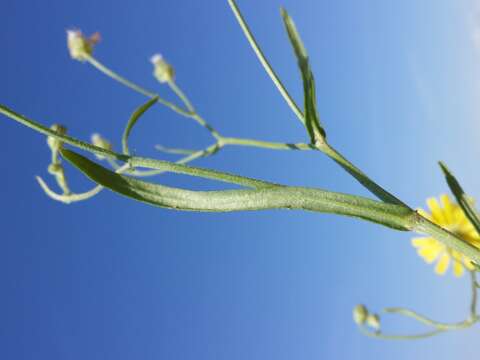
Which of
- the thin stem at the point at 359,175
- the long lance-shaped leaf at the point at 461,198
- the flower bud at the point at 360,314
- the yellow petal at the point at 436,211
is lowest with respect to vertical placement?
the thin stem at the point at 359,175

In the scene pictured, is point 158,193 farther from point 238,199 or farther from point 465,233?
point 465,233

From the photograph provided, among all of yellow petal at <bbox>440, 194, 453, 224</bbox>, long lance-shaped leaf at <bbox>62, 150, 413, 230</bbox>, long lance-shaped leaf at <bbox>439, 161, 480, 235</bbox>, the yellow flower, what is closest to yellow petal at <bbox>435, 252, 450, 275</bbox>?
the yellow flower

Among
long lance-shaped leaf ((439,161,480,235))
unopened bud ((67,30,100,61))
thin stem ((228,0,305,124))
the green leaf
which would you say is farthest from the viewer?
unopened bud ((67,30,100,61))

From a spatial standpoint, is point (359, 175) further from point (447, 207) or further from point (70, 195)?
point (447, 207)

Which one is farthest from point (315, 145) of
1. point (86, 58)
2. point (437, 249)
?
point (437, 249)

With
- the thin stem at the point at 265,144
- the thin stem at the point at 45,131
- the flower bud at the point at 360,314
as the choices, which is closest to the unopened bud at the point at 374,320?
the flower bud at the point at 360,314

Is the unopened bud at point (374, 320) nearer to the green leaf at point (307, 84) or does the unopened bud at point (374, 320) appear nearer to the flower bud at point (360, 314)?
the flower bud at point (360, 314)

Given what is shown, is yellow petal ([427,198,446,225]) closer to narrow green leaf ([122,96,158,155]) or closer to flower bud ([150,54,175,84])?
flower bud ([150,54,175,84])
